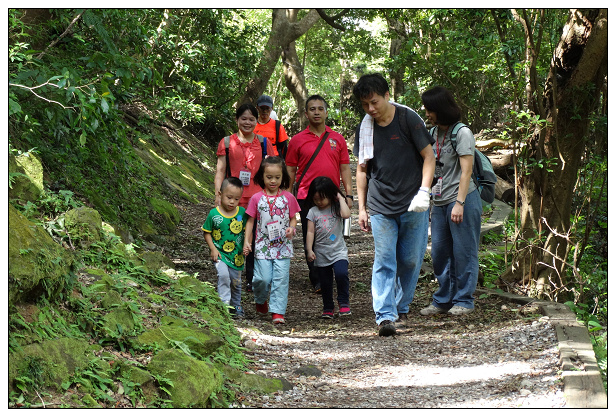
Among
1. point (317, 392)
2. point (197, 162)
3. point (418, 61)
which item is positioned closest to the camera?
point (317, 392)

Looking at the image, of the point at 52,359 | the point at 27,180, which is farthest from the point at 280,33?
the point at 52,359

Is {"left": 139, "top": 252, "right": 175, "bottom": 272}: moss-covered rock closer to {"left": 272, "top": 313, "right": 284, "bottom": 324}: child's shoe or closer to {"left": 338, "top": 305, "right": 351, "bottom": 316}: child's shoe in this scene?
{"left": 272, "top": 313, "right": 284, "bottom": 324}: child's shoe

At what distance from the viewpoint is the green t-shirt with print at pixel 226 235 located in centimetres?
567

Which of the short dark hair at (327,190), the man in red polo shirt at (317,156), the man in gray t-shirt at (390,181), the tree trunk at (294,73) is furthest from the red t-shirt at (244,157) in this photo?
the tree trunk at (294,73)

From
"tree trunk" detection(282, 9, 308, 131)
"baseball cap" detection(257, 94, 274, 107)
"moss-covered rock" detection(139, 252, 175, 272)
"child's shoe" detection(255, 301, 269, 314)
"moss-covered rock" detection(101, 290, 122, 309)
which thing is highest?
"tree trunk" detection(282, 9, 308, 131)

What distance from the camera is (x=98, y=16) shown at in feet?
17.6

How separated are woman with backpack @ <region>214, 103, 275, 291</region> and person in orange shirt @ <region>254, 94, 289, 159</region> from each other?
0.75 m

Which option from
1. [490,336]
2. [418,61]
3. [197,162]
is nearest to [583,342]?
[490,336]

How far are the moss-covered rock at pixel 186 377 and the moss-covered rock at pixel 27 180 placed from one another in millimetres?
2233

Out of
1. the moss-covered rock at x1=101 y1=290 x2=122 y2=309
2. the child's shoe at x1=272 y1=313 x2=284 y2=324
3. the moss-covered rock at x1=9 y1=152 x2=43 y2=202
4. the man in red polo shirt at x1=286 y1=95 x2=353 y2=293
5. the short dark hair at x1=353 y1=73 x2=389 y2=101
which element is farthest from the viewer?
the man in red polo shirt at x1=286 y1=95 x2=353 y2=293

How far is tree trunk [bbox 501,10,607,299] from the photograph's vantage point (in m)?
5.32

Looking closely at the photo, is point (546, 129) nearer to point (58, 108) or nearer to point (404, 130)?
point (404, 130)

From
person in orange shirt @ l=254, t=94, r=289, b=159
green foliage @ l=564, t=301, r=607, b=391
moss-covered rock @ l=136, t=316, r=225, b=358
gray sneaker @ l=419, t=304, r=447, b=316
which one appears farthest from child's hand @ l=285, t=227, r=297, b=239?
green foliage @ l=564, t=301, r=607, b=391

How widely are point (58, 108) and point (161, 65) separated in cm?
436
